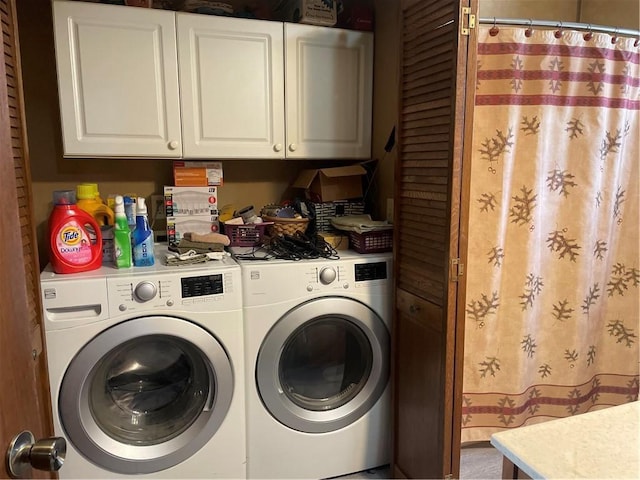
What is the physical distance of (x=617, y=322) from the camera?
2.04 meters

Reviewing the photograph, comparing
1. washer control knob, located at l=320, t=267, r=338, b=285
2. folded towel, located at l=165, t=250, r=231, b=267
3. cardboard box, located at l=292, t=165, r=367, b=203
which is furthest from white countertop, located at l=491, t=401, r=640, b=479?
cardboard box, located at l=292, t=165, r=367, b=203

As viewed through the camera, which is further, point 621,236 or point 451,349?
point 621,236

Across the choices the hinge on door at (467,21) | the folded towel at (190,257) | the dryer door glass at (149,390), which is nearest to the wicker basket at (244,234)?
the folded towel at (190,257)

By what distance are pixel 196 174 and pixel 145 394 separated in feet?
3.03

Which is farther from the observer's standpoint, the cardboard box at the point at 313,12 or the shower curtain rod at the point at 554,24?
the cardboard box at the point at 313,12

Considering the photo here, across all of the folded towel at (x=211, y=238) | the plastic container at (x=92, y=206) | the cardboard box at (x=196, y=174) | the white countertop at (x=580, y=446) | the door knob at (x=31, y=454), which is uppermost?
the cardboard box at (x=196, y=174)

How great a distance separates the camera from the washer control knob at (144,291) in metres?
1.56

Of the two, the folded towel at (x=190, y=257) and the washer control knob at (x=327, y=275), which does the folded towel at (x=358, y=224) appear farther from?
the folded towel at (x=190, y=257)

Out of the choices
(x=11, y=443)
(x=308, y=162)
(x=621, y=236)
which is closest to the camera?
(x=11, y=443)

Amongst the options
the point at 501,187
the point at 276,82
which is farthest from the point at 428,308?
the point at 276,82

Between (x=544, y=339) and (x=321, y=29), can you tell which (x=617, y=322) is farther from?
(x=321, y=29)

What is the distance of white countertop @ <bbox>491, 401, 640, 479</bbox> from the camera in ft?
2.35

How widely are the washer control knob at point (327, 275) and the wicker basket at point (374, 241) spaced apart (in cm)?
20

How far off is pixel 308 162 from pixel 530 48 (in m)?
1.12
